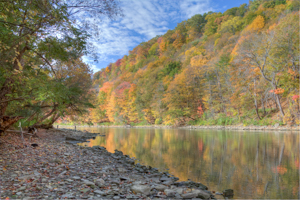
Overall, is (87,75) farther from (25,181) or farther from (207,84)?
(207,84)

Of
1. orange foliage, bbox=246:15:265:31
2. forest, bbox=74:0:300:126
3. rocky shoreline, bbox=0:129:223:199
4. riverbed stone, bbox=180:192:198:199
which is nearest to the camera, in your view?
rocky shoreline, bbox=0:129:223:199

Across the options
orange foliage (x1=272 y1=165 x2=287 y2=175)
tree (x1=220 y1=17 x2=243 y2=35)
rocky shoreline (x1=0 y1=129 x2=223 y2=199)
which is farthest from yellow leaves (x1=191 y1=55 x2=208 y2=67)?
rocky shoreline (x1=0 y1=129 x2=223 y2=199)

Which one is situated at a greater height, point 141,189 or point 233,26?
point 233,26

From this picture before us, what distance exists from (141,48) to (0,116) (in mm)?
79772

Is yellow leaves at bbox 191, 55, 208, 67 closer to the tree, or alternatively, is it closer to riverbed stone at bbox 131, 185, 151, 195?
the tree

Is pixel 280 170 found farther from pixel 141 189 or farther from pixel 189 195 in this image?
pixel 141 189

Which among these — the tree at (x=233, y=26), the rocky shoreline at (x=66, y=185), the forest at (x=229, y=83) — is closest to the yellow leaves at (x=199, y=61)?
the forest at (x=229, y=83)

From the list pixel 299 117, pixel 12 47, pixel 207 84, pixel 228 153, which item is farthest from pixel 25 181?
pixel 207 84

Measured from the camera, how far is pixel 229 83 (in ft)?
95.2

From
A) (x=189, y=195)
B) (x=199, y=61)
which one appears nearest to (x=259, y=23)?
(x=199, y=61)

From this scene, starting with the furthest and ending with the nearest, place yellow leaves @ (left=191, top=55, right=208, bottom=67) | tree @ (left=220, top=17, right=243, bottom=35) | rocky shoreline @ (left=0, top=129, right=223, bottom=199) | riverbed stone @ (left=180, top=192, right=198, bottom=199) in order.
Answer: tree @ (left=220, top=17, right=243, bottom=35)
yellow leaves @ (left=191, top=55, right=208, bottom=67)
riverbed stone @ (left=180, top=192, right=198, bottom=199)
rocky shoreline @ (left=0, top=129, right=223, bottom=199)

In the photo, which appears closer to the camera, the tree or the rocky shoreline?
the rocky shoreline

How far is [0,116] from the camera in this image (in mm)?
6688

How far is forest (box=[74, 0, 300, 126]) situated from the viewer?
2044cm
